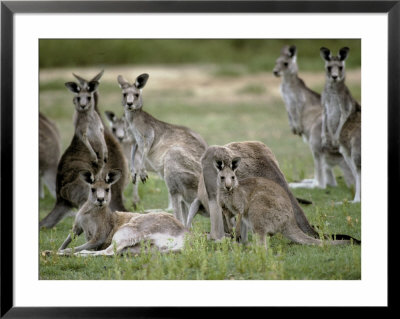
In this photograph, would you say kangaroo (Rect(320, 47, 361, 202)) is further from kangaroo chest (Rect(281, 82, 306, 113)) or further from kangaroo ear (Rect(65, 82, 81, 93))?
kangaroo ear (Rect(65, 82, 81, 93))

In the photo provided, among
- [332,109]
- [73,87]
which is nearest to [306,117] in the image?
[332,109]

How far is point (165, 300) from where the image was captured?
19.7ft

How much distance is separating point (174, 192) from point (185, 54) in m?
2.92

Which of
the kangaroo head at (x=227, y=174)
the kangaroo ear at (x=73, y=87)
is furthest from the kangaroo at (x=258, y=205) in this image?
the kangaroo ear at (x=73, y=87)

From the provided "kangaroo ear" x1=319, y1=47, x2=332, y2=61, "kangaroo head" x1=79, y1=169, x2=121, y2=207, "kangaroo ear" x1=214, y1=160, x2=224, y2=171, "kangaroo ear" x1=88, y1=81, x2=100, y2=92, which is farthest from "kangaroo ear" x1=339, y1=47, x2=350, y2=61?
"kangaroo ear" x1=88, y1=81, x2=100, y2=92

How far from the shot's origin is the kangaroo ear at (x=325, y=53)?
7.45 meters

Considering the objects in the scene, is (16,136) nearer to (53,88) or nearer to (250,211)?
(250,211)

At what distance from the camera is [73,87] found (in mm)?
7887

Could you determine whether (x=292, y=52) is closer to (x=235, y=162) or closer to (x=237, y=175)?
(x=237, y=175)

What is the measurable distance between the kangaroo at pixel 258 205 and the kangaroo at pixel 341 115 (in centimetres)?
76

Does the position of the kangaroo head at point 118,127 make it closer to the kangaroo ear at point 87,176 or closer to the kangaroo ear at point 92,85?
the kangaroo ear at point 92,85

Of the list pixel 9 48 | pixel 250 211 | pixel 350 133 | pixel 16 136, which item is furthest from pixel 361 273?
pixel 9 48

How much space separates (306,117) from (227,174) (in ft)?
13.1

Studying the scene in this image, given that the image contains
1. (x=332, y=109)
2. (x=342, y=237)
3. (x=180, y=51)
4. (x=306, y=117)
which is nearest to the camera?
(x=342, y=237)
